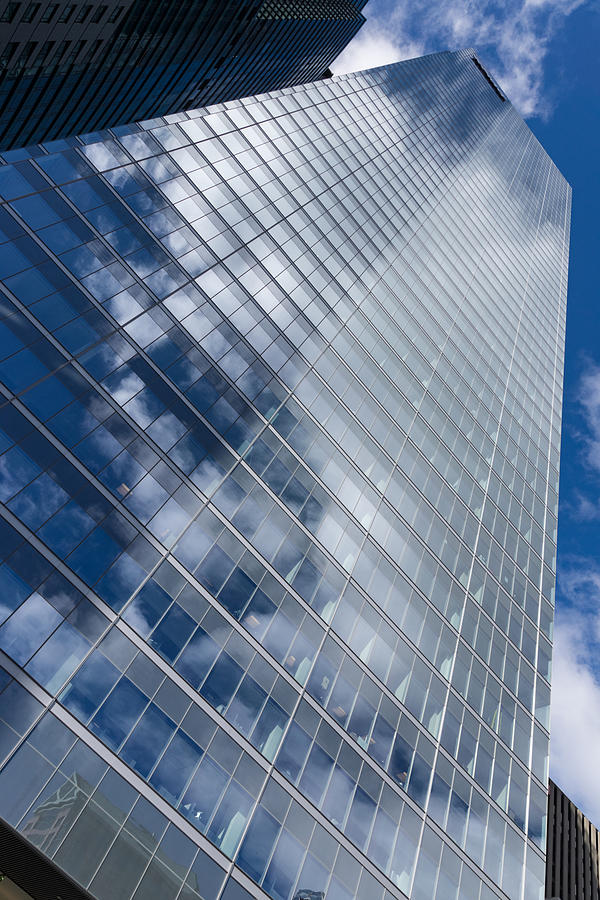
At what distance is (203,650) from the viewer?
95.4ft

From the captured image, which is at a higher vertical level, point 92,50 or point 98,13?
point 92,50

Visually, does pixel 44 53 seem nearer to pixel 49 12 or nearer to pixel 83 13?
pixel 83 13

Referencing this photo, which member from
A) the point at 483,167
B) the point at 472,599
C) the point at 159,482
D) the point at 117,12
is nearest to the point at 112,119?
the point at 117,12

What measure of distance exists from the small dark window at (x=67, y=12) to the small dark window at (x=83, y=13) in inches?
33.9

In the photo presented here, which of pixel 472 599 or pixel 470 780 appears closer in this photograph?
pixel 470 780

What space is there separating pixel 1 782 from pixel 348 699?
58.8 ft

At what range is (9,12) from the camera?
37.6 m

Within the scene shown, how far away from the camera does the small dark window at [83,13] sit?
43.4m

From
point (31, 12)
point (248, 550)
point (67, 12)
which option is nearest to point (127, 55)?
point (67, 12)

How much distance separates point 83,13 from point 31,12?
597cm

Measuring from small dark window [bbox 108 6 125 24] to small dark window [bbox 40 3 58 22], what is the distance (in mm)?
6544

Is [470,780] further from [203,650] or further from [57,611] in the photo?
[57,611]

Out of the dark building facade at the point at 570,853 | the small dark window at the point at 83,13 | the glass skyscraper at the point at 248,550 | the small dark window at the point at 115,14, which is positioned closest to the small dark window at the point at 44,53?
the small dark window at the point at 83,13

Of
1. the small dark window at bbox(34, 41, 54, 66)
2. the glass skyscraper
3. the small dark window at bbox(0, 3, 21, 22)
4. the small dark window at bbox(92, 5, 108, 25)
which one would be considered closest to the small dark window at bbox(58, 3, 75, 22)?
the small dark window at bbox(34, 41, 54, 66)
